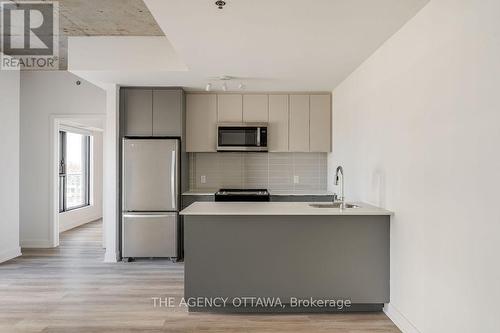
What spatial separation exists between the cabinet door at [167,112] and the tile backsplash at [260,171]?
76cm

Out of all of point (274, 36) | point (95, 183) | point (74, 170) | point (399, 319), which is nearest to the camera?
point (399, 319)

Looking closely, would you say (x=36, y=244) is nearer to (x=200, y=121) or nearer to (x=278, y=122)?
(x=200, y=121)

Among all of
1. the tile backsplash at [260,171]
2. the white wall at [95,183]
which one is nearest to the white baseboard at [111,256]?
the tile backsplash at [260,171]

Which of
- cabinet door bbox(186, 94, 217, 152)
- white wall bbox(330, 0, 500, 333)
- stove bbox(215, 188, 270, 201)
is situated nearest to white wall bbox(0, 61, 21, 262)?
cabinet door bbox(186, 94, 217, 152)

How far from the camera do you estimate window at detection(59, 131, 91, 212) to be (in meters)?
7.23

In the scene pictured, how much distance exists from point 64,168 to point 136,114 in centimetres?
346

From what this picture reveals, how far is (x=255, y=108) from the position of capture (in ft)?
17.0

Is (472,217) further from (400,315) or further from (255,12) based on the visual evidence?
(255,12)

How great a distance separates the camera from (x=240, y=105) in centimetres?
518

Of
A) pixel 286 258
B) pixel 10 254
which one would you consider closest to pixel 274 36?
pixel 286 258

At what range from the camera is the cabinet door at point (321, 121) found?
5.20 m

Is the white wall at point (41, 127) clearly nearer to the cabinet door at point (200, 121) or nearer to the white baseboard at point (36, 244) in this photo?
the white baseboard at point (36, 244)

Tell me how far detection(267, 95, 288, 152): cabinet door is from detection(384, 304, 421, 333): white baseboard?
273 centimetres

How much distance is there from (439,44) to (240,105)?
10.6ft
